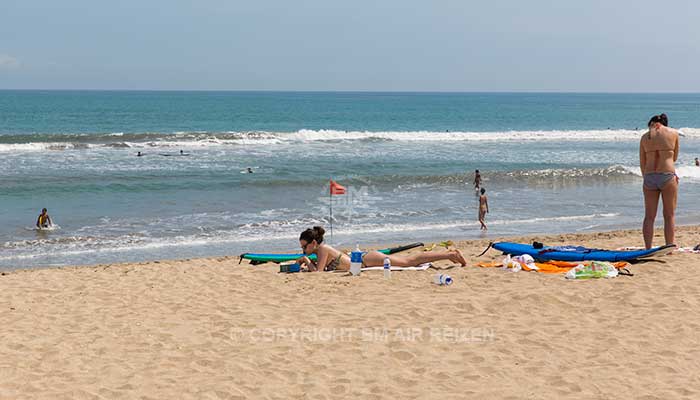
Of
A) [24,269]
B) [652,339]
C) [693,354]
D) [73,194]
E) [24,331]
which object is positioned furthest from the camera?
[73,194]

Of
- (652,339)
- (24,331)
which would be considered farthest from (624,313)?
(24,331)

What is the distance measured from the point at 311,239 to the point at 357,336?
3367 millimetres

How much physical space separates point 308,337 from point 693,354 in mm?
3361

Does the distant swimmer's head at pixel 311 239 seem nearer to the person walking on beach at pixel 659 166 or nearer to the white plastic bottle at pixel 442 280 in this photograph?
the white plastic bottle at pixel 442 280

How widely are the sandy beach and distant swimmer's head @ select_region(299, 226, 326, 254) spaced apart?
528 mm

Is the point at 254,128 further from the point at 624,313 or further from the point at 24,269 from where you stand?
the point at 624,313

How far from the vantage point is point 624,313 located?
23.7 ft

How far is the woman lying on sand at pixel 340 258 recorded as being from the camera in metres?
9.78

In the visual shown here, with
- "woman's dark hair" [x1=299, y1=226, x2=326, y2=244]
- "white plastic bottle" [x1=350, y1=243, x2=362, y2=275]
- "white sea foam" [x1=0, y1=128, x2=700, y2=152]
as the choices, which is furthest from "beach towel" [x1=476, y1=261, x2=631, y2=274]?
"white sea foam" [x1=0, y1=128, x2=700, y2=152]

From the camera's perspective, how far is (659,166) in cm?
954

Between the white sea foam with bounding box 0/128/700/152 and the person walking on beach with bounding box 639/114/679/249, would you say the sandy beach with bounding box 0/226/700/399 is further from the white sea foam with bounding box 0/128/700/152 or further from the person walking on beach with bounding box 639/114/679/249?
the white sea foam with bounding box 0/128/700/152

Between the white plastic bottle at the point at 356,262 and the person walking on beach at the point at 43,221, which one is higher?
the white plastic bottle at the point at 356,262

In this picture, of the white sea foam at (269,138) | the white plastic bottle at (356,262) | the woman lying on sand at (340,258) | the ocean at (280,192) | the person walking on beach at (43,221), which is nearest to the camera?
the white plastic bottle at (356,262)

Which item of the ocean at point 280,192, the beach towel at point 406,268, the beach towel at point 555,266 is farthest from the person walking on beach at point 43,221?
the beach towel at point 555,266
